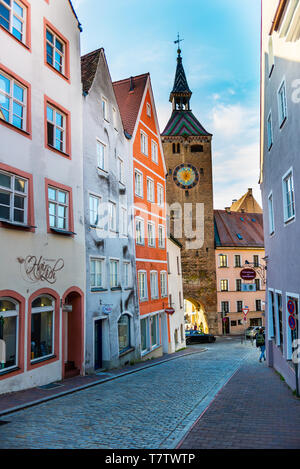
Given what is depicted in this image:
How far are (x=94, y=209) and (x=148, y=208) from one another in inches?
361

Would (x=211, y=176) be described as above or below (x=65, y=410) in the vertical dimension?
above

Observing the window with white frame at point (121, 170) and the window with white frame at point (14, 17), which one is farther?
the window with white frame at point (121, 170)

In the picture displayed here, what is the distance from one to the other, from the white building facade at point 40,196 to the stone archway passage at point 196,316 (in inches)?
1562

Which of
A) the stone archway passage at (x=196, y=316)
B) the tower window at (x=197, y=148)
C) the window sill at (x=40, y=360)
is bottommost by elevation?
the stone archway passage at (x=196, y=316)

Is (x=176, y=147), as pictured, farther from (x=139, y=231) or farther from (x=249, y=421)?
(x=249, y=421)

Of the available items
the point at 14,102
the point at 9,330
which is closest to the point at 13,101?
the point at 14,102

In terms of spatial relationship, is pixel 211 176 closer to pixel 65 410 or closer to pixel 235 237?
pixel 235 237

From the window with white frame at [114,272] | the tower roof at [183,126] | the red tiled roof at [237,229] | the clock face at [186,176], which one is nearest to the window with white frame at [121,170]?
the window with white frame at [114,272]

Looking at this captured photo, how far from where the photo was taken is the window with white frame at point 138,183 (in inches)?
985

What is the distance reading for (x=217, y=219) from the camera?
2405 inches

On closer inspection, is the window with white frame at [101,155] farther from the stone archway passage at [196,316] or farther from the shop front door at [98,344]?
the stone archway passage at [196,316]
